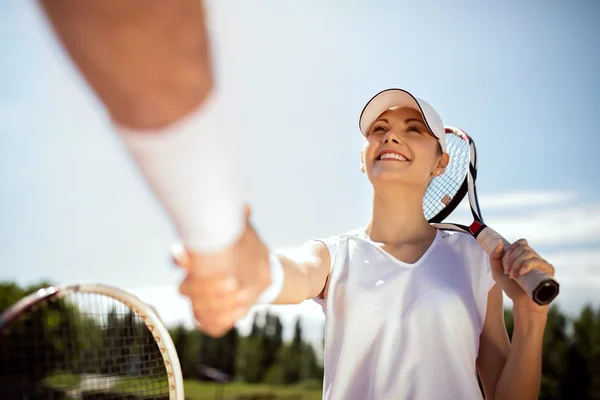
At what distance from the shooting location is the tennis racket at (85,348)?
1465 mm

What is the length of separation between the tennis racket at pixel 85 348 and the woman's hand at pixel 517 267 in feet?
3.77

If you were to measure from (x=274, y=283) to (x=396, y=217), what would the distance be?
2.80 ft

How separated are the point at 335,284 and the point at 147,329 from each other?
67 centimetres

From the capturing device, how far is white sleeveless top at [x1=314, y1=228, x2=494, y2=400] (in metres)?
2.01

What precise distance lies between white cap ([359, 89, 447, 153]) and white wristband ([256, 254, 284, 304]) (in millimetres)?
933

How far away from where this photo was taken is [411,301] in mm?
2053

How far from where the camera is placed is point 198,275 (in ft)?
3.79

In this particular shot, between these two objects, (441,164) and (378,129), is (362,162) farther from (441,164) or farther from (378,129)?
(441,164)

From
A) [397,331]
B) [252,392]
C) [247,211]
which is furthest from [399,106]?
[252,392]

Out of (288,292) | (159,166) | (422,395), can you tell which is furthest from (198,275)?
(422,395)

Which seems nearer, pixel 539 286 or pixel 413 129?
pixel 539 286

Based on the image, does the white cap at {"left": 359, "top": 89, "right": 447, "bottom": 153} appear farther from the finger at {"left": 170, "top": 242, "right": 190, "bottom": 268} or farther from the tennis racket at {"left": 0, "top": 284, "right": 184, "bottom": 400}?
the finger at {"left": 170, "top": 242, "right": 190, "bottom": 268}

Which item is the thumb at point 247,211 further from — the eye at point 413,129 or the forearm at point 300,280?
the eye at point 413,129

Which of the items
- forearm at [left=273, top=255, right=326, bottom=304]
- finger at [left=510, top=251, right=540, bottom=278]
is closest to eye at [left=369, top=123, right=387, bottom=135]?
forearm at [left=273, top=255, right=326, bottom=304]
